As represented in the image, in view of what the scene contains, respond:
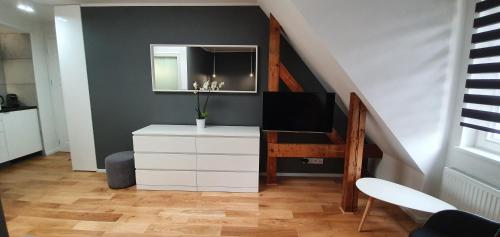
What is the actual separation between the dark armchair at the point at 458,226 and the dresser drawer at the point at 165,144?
227 cm

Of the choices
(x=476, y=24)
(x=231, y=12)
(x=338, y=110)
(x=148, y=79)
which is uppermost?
(x=231, y=12)

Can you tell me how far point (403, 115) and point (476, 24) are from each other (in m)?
0.84

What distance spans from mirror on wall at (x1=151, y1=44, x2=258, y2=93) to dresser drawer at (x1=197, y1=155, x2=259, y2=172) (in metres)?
0.92

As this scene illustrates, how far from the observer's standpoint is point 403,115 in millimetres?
1916

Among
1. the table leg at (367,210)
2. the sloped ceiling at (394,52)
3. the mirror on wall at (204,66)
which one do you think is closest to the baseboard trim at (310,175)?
the table leg at (367,210)

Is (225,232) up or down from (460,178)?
down

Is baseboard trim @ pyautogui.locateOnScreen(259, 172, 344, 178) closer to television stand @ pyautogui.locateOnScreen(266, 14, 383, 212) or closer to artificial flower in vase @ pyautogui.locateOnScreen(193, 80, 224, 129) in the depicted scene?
television stand @ pyautogui.locateOnScreen(266, 14, 383, 212)

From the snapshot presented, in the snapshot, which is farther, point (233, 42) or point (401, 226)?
point (233, 42)

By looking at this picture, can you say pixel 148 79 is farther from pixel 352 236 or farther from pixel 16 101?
pixel 352 236

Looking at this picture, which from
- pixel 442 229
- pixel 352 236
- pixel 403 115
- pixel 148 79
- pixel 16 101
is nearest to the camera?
pixel 442 229

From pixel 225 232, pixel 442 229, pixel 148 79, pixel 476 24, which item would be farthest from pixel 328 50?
pixel 148 79

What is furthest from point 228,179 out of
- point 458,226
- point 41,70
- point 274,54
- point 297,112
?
point 41,70

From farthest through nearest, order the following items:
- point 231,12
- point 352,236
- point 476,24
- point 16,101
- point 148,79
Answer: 1. point 16,101
2. point 148,79
3. point 231,12
4. point 352,236
5. point 476,24

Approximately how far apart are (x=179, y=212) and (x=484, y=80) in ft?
9.54
